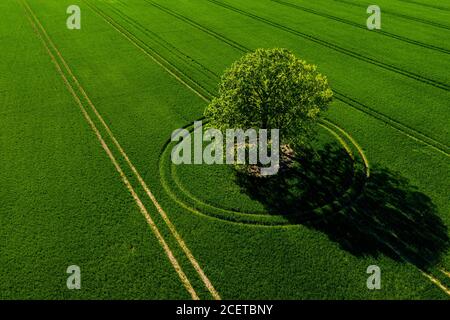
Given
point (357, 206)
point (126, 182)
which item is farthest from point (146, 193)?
point (357, 206)

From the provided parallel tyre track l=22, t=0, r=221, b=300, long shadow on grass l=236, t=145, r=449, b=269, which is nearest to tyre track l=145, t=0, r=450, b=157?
long shadow on grass l=236, t=145, r=449, b=269

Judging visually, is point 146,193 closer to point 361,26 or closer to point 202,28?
point 202,28

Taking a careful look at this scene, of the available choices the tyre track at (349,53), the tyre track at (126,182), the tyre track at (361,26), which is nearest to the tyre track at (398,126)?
the tyre track at (349,53)

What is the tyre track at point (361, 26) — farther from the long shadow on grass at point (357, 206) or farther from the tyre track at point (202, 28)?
the long shadow on grass at point (357, 206)

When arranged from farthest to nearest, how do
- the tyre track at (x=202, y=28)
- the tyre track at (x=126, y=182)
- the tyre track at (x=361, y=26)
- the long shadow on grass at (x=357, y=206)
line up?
the tyre track at (x=202, y=28)
the tyre track at (x=361, y=26)
the long shadow on grass at (x=357, y=206)
the tyre track at (x=126, y=182)
